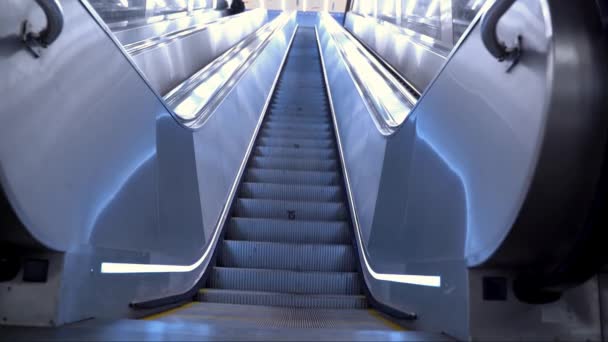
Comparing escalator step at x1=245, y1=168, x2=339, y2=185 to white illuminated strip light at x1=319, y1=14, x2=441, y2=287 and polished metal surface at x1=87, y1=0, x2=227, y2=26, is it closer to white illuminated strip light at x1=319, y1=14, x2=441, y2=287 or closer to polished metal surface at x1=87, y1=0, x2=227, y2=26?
white illuminated strip light at x1=319, y1=14, x2=441, y2=287

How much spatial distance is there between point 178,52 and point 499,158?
5.15 metres

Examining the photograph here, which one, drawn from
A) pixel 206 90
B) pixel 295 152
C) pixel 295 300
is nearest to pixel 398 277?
pixel 295 300

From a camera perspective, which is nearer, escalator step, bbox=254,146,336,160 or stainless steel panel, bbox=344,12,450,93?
stainless steel panel, bbox=344,12,450,93

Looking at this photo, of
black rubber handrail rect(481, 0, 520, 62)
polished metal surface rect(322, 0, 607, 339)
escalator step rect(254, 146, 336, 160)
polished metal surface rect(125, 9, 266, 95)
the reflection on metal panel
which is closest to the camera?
polished metal surface rect(322, 0, 607, 339)

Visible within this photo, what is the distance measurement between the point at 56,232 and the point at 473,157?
1.58m

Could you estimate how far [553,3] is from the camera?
63.7 inches

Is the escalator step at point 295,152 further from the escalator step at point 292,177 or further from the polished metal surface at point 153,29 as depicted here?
the polished metal surface at point 153,29

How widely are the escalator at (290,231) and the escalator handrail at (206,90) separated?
0.93m

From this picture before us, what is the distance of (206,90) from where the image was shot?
5.20m

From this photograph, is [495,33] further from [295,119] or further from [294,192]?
[295,119]

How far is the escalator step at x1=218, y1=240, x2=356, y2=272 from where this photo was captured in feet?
15.0

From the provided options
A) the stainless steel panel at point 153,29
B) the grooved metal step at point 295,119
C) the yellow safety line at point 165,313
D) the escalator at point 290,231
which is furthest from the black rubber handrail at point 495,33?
the grooved metal step at point 295,119

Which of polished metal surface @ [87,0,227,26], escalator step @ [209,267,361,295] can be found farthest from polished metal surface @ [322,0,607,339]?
polished metal surface @ [87,0,227,26]

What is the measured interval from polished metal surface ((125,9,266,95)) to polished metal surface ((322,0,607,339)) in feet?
9.50
